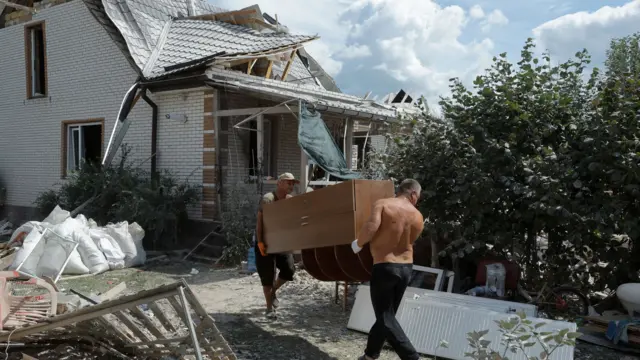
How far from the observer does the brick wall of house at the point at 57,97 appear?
11742 millimetres

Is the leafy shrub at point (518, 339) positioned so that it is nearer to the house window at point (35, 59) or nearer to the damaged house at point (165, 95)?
the damaged house at point (165, 95)

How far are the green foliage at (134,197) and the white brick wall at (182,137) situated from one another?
20 cm

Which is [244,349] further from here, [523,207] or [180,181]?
[180,181]

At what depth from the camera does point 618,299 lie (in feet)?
18.9

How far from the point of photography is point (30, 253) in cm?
742

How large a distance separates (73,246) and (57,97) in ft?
22.4

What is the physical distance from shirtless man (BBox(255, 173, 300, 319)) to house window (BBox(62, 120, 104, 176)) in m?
8.37

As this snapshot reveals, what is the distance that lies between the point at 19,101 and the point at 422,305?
13014 millimetres

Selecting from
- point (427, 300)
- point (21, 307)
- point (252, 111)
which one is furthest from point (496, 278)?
point (252, 111)

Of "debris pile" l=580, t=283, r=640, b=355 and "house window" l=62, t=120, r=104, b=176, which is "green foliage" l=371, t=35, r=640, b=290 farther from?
"house window" l=62, t=120, r=104, b=176

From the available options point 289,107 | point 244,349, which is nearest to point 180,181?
point 289,107

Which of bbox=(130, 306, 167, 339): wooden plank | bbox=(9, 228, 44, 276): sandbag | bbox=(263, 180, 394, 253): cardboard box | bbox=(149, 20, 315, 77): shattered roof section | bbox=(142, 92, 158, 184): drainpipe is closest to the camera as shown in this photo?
bbox=(130, 306, 167, 339): wooden plank

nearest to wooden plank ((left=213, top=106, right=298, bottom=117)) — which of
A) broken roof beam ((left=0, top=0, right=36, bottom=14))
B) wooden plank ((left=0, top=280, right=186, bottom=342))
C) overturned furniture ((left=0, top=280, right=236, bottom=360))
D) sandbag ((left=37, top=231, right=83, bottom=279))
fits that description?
sandbag ((left=37, top=231, right=83, bottom=279))

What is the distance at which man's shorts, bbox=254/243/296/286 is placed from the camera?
18.5 ft
